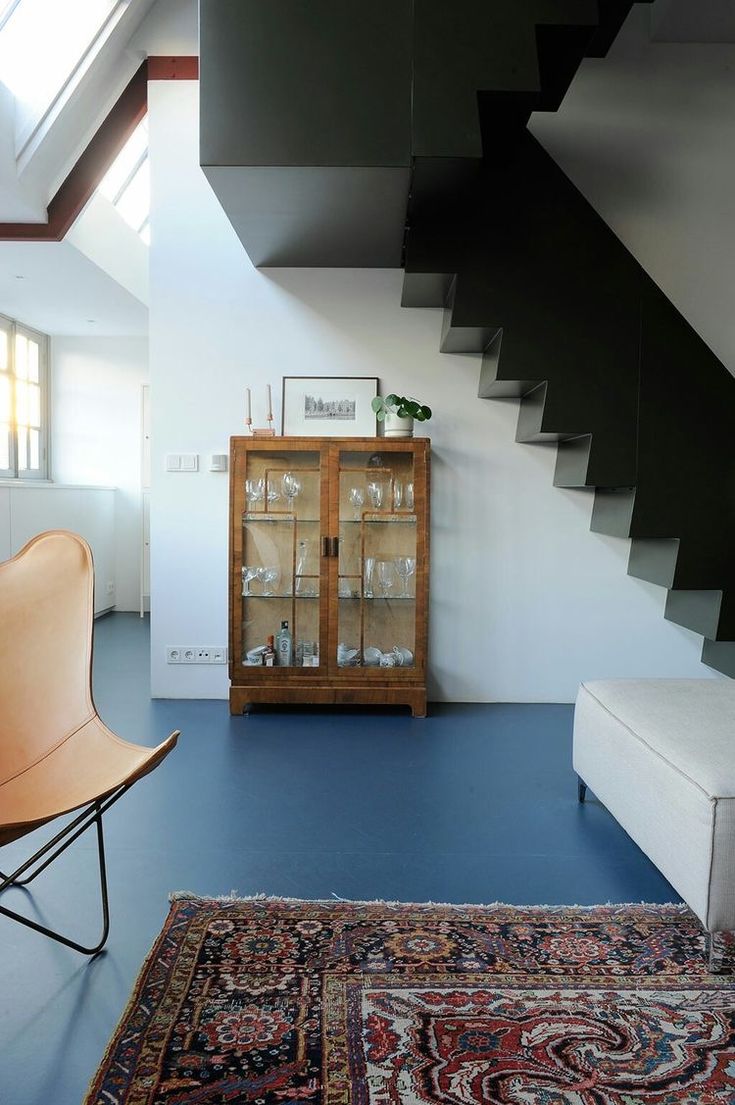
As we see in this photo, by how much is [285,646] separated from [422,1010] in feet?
8.64

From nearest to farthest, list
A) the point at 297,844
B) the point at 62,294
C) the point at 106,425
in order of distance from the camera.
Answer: the point at 297,844
the point at 62,294
the point at 106,425

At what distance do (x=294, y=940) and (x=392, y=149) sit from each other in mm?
2672

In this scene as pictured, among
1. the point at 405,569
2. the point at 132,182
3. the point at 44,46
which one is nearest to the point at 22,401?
the point at 132,182

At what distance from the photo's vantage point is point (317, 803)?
3.06 meters

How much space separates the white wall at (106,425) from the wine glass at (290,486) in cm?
429

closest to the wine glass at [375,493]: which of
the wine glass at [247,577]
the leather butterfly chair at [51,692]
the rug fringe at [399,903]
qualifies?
the wine glass at [247,577]

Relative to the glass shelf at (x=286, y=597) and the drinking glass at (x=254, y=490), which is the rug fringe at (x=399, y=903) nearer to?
the glass shelf at (x=286, y=597)

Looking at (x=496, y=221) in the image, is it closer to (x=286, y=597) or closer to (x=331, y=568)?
(x=331, y=568)

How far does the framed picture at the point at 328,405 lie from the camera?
14.8ft

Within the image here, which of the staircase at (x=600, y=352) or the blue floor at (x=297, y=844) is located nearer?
the blue floor at (x=297, y=844)

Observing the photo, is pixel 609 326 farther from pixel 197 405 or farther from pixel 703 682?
pixel 197 405

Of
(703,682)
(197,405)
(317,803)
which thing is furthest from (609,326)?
(317,803)

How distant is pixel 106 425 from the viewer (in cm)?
817

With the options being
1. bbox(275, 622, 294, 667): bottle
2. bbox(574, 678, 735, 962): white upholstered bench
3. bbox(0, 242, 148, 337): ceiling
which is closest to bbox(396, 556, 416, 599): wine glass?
bbox(275, 622, 294, 667): bottle
